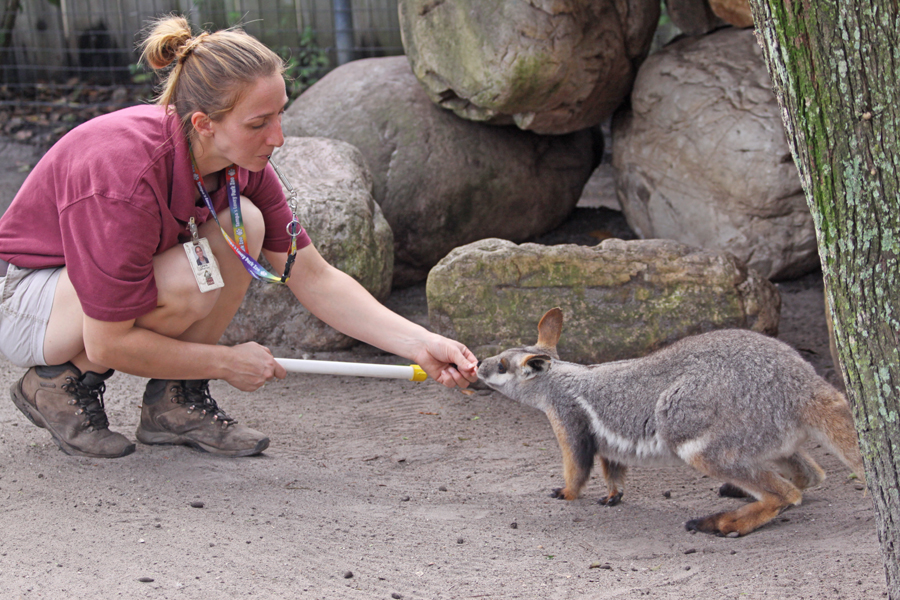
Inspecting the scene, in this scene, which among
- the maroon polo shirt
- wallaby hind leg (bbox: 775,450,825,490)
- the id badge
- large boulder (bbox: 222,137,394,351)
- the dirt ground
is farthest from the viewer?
large boulder (bbox: 222,137,394,351)

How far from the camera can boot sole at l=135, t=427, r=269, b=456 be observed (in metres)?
3.46

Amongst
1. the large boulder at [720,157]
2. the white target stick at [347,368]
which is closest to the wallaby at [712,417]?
the white target stick at [347,368]

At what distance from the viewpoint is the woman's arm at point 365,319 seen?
326 centimetres

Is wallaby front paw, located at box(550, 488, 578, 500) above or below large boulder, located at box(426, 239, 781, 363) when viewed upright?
below

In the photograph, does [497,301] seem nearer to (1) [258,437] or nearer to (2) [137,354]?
(1) [258,437]

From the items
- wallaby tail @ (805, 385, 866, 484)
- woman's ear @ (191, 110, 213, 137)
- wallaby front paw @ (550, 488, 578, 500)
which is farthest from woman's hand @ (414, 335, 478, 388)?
wallaby tail @ (805, 385, 866, 484)

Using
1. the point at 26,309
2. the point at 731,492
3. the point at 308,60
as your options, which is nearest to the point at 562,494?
the point at 731,492

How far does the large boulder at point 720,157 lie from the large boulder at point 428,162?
82 cm

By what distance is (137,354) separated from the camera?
2900 mm

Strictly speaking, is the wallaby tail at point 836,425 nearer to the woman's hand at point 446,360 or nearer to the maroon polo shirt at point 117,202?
the woman's hand at point 446,360

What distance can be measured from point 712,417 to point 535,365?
74 centimetres

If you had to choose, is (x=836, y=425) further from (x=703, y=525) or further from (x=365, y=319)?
(x=365, y=319)

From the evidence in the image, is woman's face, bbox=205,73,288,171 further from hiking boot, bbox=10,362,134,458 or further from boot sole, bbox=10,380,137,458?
boot sole, bbox=10,380,137,458

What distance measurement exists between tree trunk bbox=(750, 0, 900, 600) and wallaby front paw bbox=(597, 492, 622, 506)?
1225 millimetres
